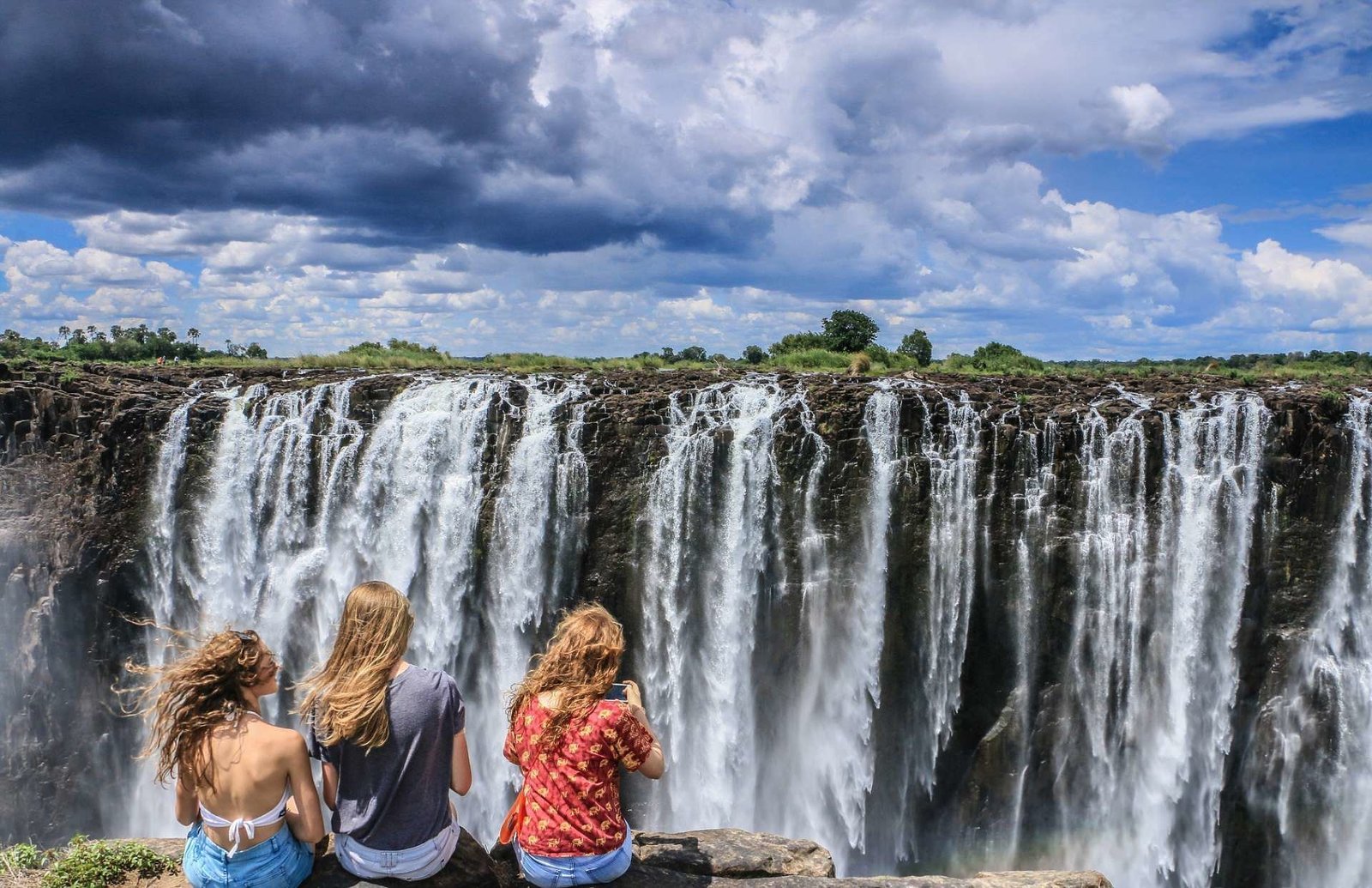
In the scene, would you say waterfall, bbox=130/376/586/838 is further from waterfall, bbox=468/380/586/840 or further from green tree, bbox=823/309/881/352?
green tree, bbox=823/309/881/352

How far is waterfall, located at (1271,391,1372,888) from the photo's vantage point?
48.3 feet

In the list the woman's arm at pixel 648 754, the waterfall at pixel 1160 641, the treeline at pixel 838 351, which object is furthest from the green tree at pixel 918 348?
the woman's arm at pixel 648 754

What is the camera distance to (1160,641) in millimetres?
15312

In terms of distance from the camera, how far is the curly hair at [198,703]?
13.6ft

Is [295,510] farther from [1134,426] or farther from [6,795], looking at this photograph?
[1134,426]

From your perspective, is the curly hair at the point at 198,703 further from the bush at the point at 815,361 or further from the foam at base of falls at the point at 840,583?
the bush at the point at 815,361

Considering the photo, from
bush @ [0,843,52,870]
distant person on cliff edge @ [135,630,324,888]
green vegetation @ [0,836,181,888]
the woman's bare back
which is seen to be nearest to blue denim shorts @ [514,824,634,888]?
distant person on cliff edge @ [135,630,324,888]

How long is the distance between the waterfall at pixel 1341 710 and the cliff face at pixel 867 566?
21 cm

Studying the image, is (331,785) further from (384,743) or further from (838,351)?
(838,351)

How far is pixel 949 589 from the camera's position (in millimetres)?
15938

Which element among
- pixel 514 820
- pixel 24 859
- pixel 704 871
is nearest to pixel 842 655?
pixel 704 871

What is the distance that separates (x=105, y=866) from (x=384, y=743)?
2870 millimetres

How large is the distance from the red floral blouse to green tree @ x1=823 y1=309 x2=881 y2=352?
2633 cm

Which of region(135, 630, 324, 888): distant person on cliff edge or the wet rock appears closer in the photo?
region(135, 630, 324, 888): distant person on cliff edge
